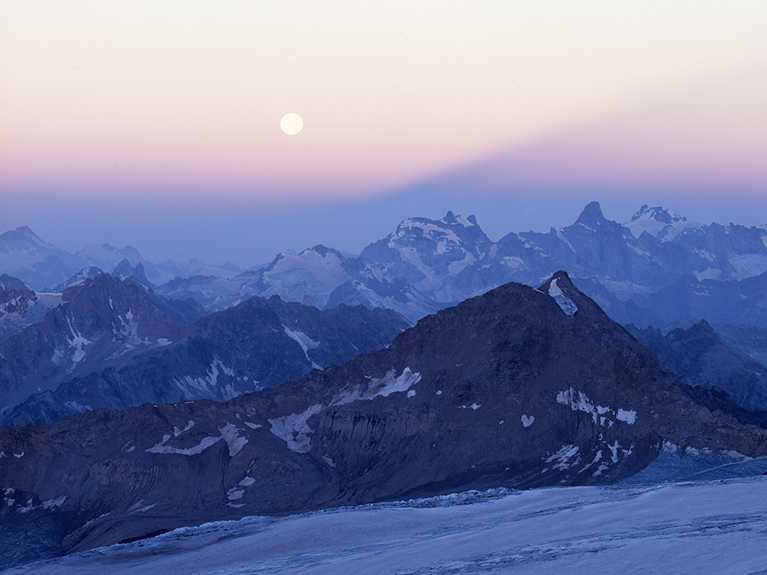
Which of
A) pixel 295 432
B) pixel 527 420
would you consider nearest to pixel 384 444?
pixel 295 432

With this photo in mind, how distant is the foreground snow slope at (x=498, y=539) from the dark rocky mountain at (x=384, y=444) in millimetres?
54657

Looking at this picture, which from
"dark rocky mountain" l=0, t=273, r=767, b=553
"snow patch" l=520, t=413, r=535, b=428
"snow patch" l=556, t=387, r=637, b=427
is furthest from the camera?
"snow patch" l=520, t=413, r=535, b=428

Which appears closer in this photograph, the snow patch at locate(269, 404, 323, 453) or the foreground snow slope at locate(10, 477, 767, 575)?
the foreground snow slope at locate(10, 477, 767, 575)

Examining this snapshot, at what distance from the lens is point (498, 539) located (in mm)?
80312

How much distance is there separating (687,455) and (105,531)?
8183 centimetres

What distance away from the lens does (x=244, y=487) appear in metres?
180

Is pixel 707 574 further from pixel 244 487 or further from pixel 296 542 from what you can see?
pixel 244 487

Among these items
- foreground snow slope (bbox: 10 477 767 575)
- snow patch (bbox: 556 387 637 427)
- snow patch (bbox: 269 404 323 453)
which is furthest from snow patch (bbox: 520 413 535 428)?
foreground snow slope (bbox: 10 477 767 575)

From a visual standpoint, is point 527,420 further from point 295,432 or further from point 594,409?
point 295,432

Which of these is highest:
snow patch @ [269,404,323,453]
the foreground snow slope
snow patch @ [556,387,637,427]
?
the foreground snow slope

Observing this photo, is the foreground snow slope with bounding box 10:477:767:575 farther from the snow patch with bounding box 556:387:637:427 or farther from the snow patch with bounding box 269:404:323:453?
the snow patch with bounding box 269:404:323:453

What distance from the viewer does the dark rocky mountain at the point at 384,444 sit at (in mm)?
165125

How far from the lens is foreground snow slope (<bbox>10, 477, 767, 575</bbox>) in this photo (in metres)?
63.2

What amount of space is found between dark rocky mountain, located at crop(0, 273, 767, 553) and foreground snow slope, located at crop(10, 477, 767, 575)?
179 feet
